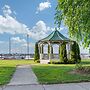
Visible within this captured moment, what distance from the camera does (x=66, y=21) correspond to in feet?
72.9

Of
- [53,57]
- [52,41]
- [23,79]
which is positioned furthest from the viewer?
[53,57]

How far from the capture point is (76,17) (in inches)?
816

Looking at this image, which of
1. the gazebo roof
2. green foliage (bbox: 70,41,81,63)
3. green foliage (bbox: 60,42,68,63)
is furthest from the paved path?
the gazebo roof

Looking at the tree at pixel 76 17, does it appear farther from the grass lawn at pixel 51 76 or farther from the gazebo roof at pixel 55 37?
the gazebo roof at pixel 55 37

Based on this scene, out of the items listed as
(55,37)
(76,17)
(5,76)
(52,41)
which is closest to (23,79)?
(5,76)

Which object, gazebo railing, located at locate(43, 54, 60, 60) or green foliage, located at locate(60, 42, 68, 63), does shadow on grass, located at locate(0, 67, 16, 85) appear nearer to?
green foliage, located at locate(60, 42, 68, 63)

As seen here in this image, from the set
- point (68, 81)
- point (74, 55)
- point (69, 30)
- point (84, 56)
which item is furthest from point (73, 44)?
point (84, 56)

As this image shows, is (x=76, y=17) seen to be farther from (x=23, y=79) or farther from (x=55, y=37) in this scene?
(x=55, y=37)

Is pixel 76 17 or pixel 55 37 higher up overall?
pixel 55 37

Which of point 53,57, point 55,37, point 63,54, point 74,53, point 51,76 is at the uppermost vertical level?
point 55,37

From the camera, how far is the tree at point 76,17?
2028 centimetres

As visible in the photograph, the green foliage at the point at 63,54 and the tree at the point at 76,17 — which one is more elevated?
the tree at the point at 76,17

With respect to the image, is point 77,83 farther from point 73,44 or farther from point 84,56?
point 84,56

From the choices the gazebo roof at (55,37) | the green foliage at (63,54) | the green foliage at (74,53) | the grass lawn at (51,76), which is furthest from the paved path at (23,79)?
the gazebo roof at (55,37)
